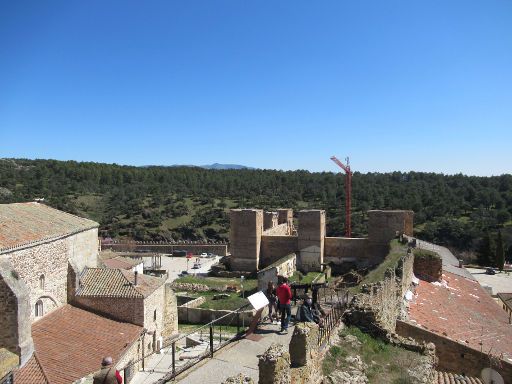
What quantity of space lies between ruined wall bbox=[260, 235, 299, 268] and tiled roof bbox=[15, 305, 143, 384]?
12.7m

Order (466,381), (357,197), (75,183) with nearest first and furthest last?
(466,381), (357,197), (75,183)

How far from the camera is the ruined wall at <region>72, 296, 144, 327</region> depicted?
50.1 feet

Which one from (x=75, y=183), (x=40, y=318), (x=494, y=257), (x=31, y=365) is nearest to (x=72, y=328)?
(x=40, y=318)

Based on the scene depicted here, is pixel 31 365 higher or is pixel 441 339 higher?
pixel 441 339

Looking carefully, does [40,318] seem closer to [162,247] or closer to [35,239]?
[35,239]

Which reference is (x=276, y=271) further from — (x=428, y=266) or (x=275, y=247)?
(x=428, y=266)

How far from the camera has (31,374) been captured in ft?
37.1

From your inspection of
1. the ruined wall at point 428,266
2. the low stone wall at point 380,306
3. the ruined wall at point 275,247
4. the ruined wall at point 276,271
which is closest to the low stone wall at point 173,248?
the ruined wall at point 275,247

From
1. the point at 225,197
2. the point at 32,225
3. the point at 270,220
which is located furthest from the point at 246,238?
the point at 225,197

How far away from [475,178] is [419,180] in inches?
383

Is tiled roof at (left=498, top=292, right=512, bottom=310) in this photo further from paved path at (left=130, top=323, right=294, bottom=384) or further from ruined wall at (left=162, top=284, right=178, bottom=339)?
ruined wall at (left=162, top=284, right=178, bottom=339)

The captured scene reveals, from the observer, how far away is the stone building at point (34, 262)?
39.3ft

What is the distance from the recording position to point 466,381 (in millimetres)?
9250

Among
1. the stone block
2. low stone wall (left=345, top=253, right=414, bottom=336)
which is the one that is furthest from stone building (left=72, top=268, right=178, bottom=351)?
the stone block
